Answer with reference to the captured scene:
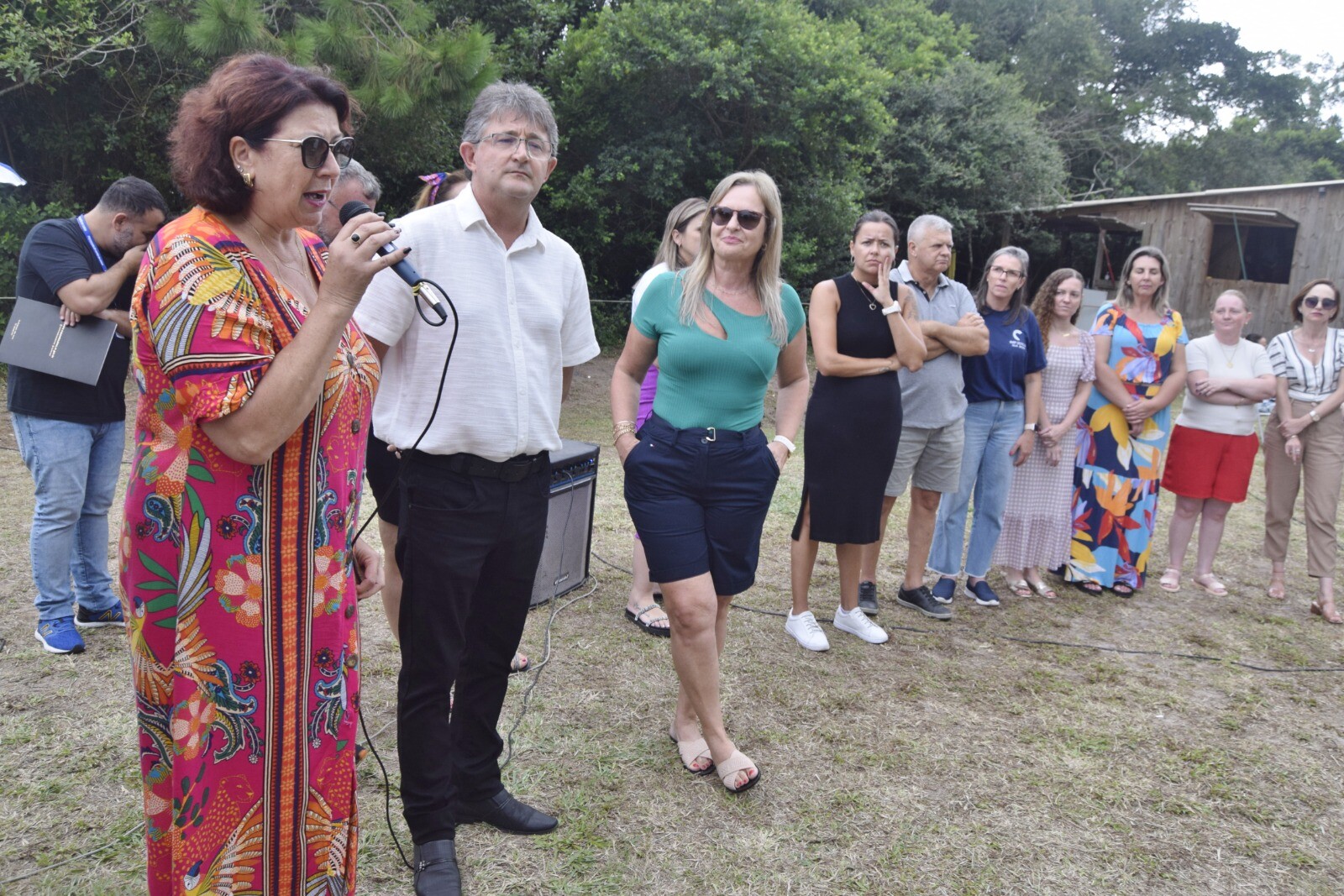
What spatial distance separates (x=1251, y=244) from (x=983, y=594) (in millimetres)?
16113

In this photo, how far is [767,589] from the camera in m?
5.00

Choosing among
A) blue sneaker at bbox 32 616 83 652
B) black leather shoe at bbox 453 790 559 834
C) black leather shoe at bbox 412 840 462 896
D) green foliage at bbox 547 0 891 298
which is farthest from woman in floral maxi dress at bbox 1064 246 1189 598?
green foliage at bbox 547 0 891 298

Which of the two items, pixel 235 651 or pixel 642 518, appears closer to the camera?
pixel 235 651

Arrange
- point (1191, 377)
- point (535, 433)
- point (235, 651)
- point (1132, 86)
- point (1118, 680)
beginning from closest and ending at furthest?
point (235, 651), point (535, 433), point (1118, 680), point (1191, 377), point (1132, 86)

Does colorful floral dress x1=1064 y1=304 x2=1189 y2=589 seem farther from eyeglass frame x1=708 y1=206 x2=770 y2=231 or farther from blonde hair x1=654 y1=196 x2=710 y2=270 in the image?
eyeglass frame x1=708 y1=206 x2=770 y2=231

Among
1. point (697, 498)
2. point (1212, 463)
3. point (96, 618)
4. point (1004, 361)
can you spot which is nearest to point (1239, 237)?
point (1212, 463)

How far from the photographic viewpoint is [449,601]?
2273 mm

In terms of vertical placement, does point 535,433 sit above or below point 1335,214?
below

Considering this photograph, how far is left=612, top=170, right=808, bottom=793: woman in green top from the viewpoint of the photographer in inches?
110

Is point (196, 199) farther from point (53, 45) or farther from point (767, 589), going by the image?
point (53, 45)

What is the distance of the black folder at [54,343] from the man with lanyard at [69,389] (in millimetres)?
33

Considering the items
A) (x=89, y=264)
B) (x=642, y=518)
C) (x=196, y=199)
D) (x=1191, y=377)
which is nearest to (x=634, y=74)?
(x=1191, y=377)

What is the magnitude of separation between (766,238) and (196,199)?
1.81m

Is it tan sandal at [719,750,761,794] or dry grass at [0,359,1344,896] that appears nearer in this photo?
dry grass at [0,359,1344,896]
